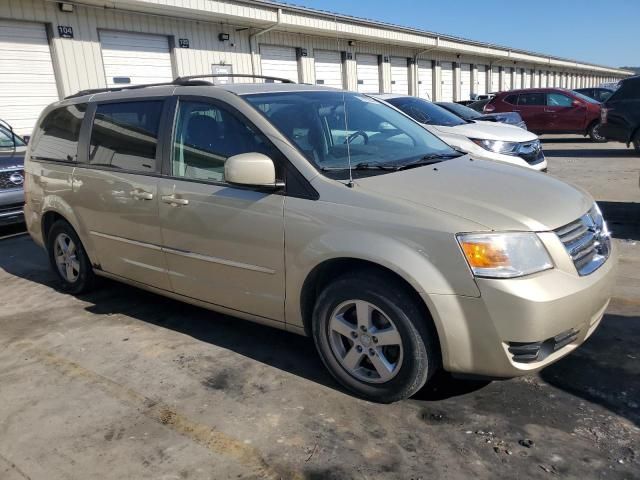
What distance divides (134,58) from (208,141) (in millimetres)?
10545

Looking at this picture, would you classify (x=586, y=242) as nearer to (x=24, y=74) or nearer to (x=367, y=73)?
(x=24, y=74)

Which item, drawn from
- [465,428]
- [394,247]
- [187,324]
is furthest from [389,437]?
[187,324]

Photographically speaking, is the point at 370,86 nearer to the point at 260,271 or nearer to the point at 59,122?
the point at 59,122

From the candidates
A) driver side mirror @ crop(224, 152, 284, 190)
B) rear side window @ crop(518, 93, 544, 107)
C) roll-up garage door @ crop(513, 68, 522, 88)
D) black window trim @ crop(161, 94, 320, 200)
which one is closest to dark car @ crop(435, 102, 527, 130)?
rear side window @ crop(518, 93, 544, 107)

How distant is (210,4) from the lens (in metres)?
13.1

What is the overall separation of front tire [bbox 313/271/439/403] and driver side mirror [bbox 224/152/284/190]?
71cm

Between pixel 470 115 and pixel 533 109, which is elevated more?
pixel 470 115

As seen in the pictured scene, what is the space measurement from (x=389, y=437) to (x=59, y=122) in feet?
13.2

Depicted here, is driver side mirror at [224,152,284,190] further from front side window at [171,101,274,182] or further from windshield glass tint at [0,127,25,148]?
windshield glass tint at [0,127,25,148]

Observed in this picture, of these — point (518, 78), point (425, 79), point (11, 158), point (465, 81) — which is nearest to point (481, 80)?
point (465, 81)

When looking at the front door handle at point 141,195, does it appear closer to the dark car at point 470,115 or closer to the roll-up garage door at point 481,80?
the dark car at point 470,115

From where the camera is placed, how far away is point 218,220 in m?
3.38

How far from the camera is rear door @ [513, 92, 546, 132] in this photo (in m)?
16.9

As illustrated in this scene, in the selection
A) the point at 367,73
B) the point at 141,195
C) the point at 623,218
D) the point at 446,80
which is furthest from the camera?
the point at 446,80
